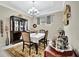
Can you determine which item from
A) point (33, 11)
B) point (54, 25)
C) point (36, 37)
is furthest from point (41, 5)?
point (36, 37)

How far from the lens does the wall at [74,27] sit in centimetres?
171

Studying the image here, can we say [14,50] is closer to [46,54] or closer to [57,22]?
[46,54]

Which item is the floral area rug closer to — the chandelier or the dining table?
the dining table

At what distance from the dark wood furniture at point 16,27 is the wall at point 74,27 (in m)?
0.58

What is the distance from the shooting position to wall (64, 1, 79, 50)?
1712mm

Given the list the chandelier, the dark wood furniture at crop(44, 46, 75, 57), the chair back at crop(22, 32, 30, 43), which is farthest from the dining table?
the chandelier

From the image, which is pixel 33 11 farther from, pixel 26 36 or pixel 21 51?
pixel 21 51

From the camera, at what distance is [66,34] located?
1765 mm

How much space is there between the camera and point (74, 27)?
5.70ft

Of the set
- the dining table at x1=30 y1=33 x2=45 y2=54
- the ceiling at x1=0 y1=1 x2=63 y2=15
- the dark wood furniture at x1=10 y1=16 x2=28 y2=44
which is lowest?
the dining table at x1=30 y1=33 x2=45 y2=54

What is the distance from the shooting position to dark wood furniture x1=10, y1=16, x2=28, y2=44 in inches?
68.7

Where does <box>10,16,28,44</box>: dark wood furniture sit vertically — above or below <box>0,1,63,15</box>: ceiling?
below

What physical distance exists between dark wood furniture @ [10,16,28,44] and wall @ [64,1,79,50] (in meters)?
0.58

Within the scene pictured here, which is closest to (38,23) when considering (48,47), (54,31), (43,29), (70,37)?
(43,29)
